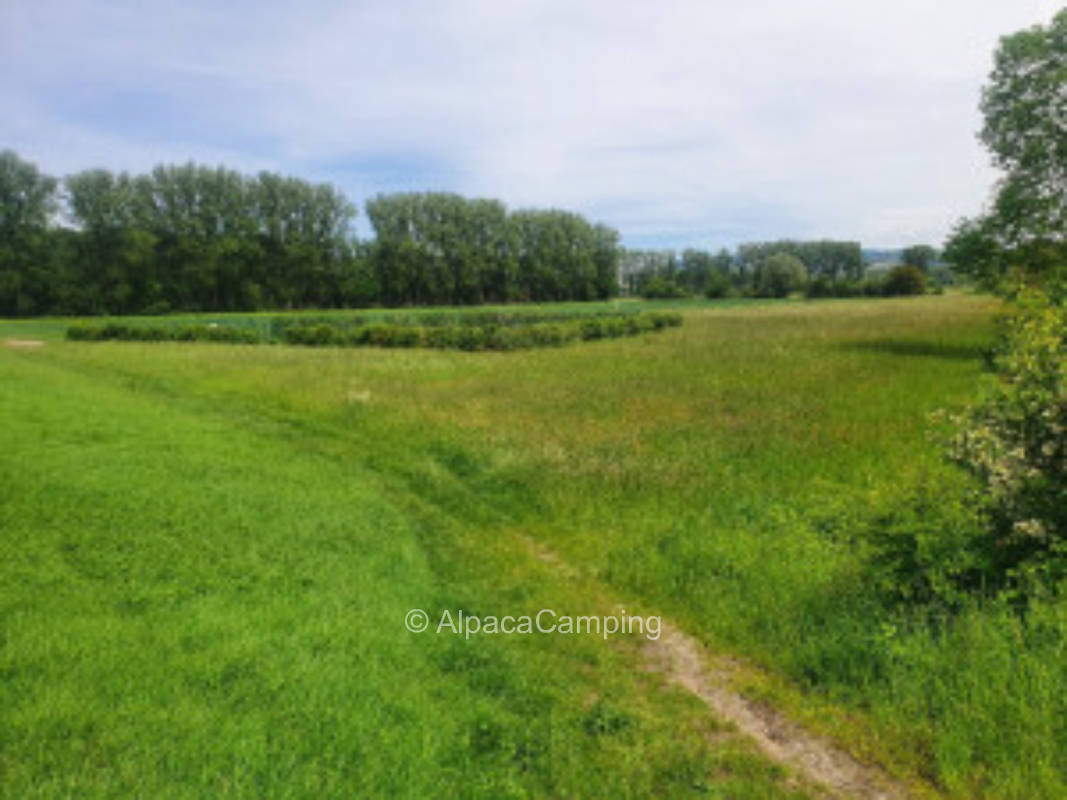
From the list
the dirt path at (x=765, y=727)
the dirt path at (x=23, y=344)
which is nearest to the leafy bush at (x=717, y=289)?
the dirt path at (x=23, y=344)

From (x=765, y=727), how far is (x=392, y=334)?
34371mm

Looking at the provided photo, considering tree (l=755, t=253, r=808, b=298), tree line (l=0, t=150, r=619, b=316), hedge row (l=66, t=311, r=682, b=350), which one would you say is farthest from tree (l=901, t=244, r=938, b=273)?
hedge row (l=66, t=311, r=682, b=350)

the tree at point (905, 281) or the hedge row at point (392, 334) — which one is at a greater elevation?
the tree at point (905, 281)

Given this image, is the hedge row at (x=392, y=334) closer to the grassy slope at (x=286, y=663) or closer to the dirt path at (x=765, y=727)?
the grassy slope at (x=286, y=663)

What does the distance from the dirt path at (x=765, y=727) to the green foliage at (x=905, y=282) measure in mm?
131524

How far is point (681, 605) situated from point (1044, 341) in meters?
3.81

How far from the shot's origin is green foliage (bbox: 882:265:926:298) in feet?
374

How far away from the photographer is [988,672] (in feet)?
13.8

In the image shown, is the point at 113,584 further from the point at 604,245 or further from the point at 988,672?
the point at 604,245

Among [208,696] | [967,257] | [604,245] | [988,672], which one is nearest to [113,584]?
[208,696]

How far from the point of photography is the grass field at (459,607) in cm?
359

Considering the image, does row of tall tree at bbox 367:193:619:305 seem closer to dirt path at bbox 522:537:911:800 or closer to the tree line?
the tree line

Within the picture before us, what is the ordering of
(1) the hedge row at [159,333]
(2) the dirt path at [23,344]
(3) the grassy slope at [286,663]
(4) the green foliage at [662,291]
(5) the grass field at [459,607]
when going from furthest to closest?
(4) the green foliage at [662,291] < (1) the hedge row at [159,333] < (2) the dirt path at [23,344] < (5) the grass field at [459,607] < (3) the grassy slope at [286,663]

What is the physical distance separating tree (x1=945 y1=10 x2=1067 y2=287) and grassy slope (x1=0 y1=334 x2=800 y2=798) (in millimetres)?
24209
